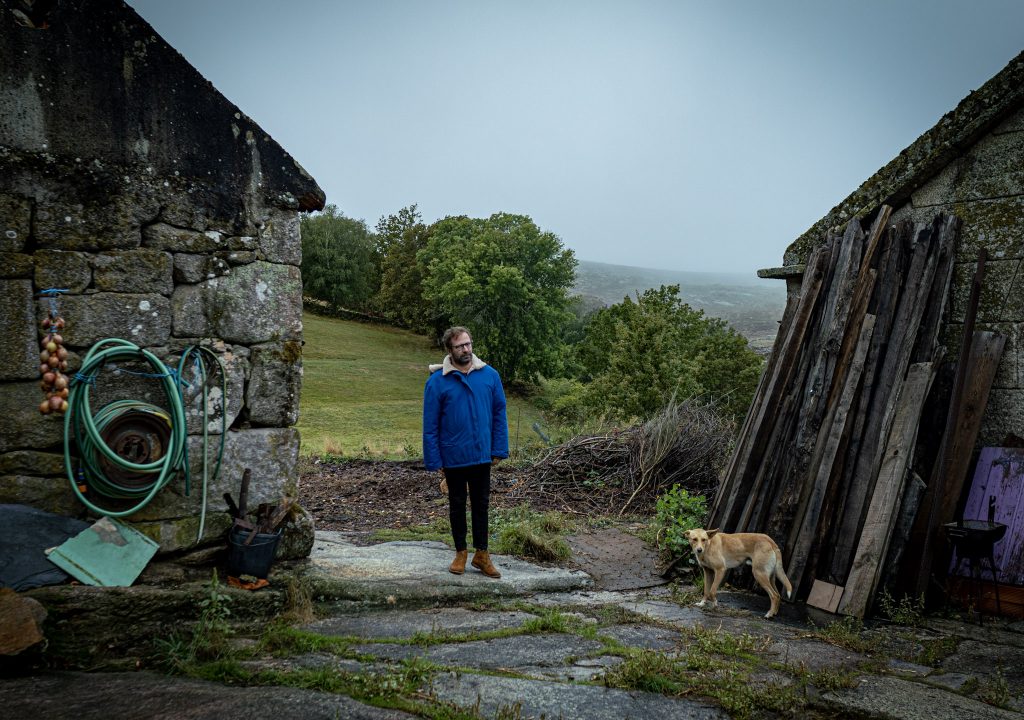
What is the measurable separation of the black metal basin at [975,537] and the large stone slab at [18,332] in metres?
6.59

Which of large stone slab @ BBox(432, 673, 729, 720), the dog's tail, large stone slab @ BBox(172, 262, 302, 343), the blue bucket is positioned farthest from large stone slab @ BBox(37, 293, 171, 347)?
the dog's tail

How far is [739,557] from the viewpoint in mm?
5773

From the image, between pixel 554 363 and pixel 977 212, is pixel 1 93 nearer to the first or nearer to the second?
pixel 977 212

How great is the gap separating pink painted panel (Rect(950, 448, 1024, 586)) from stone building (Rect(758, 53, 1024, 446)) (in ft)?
0.74

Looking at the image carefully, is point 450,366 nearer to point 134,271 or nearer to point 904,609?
point 134,271

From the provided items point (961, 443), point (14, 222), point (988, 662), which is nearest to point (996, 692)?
point (988, 662)

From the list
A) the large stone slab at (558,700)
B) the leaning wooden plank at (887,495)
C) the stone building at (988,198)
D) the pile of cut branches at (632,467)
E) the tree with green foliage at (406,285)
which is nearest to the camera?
the large stone slab at (558,700)

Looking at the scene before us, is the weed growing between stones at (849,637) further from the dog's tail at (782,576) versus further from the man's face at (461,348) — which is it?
the man's face at (461,348)

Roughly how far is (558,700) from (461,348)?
116 inches

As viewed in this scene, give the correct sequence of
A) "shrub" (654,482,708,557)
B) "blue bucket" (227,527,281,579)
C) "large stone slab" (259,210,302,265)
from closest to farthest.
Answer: "blue bucket" (227,527,281,579) < "large stone slab" (259,210,302,265) < "shrub" (654,482,708,557)

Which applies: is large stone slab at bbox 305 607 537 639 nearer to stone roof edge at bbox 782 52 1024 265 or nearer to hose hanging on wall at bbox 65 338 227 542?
hose hanging on wall at bbox 65 338 227 542

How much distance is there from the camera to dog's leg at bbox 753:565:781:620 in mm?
5480

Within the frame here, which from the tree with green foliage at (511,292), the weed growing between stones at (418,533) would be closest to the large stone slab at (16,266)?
the weed growing between stones at (418,533)

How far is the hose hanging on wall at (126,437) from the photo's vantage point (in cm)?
434
